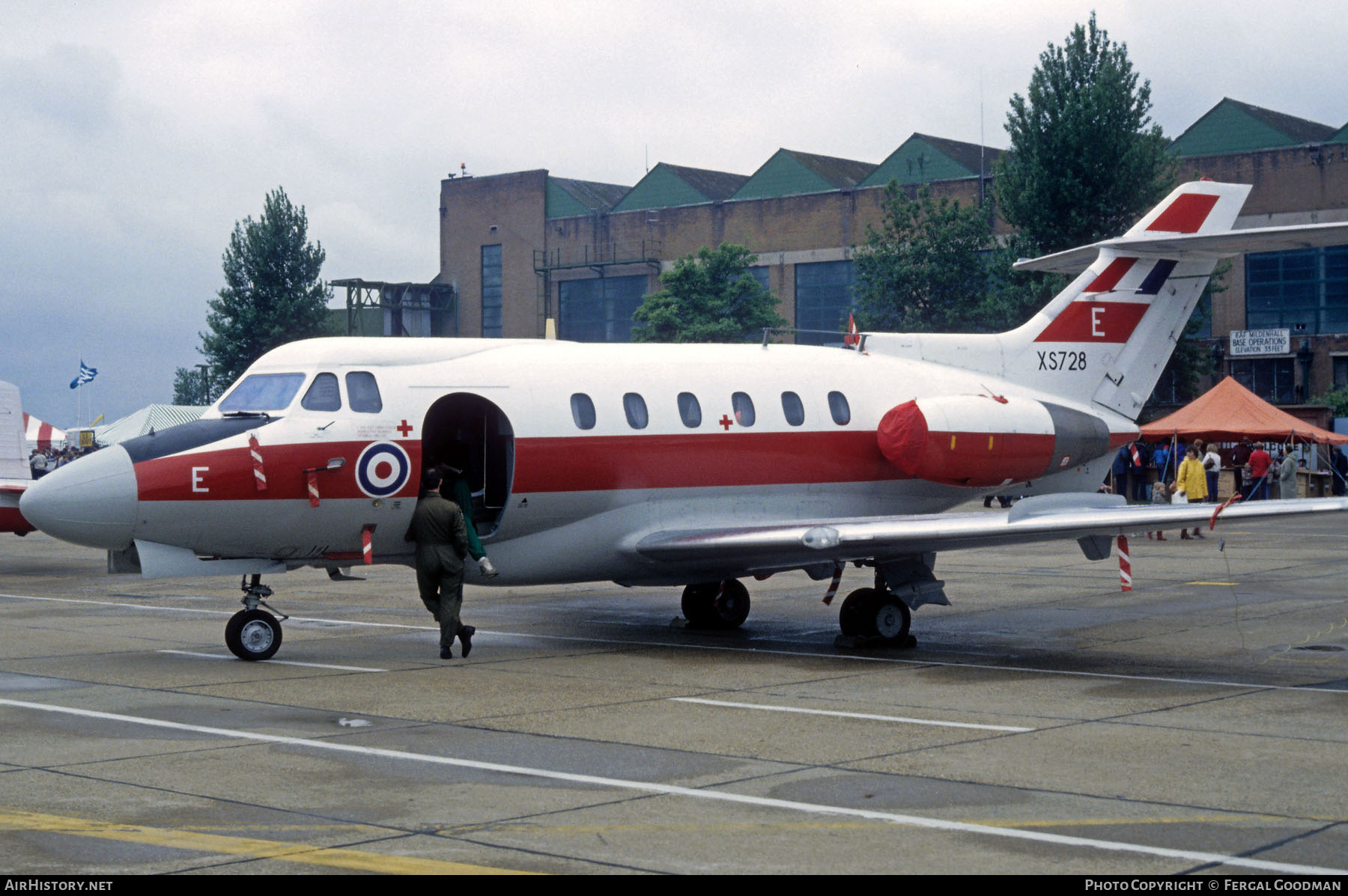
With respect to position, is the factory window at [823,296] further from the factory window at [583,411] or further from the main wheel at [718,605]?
the factory window at [583,411]

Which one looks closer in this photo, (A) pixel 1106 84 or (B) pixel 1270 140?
(A) pixel 1106 84

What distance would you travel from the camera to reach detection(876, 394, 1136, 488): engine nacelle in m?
16.7

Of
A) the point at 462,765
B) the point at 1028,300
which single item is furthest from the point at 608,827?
the point at 1028,300

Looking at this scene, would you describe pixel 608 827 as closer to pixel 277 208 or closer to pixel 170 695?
pixel 170 695

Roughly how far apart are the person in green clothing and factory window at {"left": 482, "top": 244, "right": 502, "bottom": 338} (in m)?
69.1

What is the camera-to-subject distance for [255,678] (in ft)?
43.3

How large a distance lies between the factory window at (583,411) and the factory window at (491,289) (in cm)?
6916

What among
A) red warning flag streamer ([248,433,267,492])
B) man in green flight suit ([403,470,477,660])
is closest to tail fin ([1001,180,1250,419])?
man in green flight suit ([403,470,477,660])

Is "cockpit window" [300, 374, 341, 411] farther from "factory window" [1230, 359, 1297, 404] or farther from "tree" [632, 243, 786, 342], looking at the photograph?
"tree" [632, 243, 786, 342]

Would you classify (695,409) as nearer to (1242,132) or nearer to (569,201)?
(1242,132)

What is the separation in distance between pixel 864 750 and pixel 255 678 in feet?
20.1

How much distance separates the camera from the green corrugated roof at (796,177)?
245 ft

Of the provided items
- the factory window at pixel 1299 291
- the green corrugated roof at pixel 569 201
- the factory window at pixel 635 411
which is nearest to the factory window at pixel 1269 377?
the factory window at pixel 1299 291

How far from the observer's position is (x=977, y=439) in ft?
55.0
